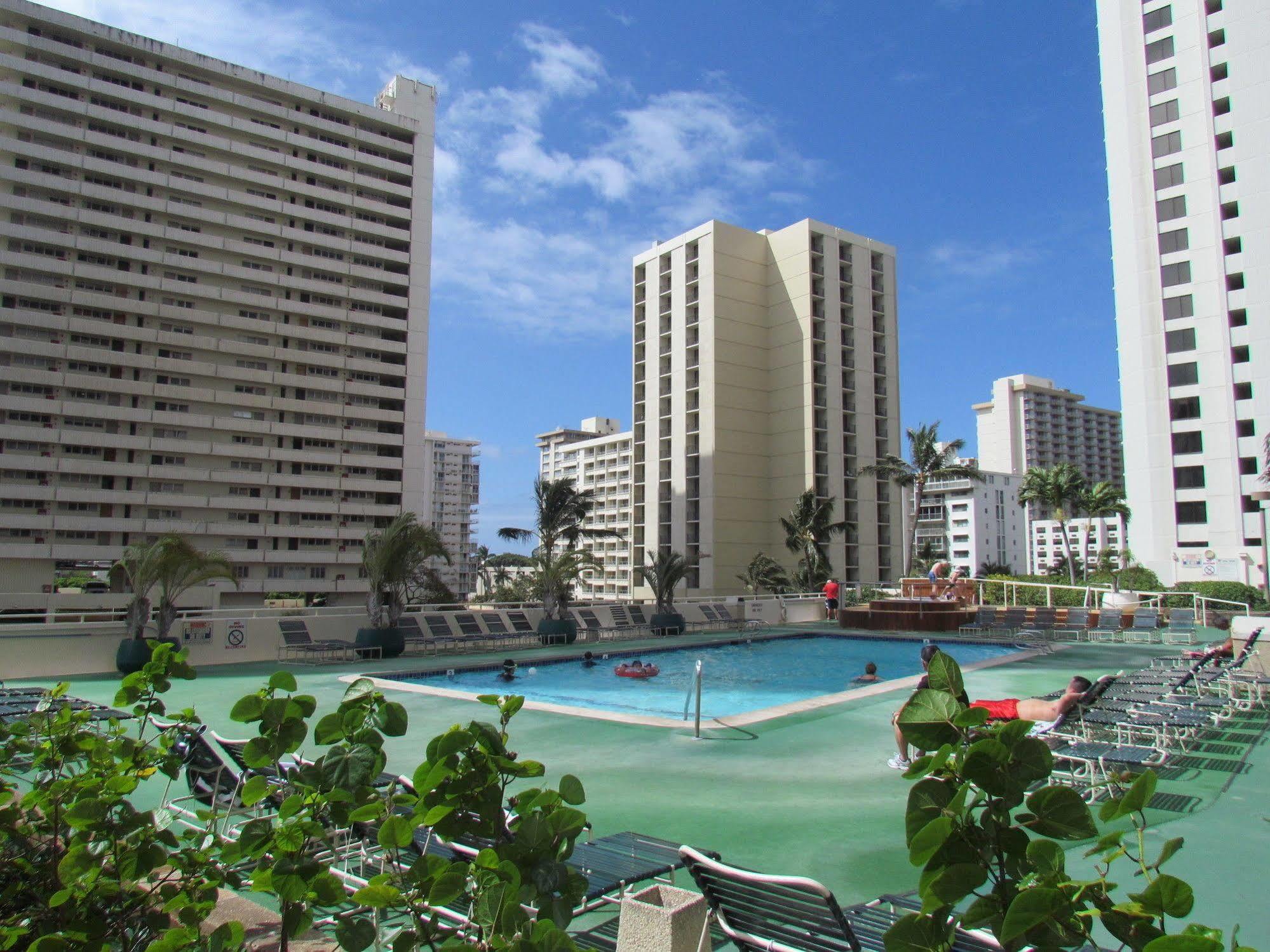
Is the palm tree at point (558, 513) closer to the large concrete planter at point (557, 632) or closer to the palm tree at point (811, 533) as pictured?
the large concrete planter at point (557, 632)

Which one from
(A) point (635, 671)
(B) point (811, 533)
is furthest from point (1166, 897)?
(B) point (811, 533)

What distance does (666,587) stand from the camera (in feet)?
78.9

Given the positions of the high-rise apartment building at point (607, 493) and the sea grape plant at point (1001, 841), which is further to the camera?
the high-rise apartment building at point (607, 493)

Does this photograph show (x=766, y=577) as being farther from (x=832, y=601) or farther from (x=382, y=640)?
(x=382, y=640)

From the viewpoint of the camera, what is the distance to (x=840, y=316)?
58969 mm

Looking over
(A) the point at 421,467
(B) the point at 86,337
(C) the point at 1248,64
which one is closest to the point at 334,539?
(A) the point at 421,467

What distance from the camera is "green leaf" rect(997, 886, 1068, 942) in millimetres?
1256

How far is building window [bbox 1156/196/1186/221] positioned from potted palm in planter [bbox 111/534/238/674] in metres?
50.6

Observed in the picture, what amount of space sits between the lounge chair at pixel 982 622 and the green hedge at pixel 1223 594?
10.9 meters

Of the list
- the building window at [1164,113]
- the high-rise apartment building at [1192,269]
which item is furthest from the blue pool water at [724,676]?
the building window at [1164,113]

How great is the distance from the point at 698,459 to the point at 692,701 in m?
44.5

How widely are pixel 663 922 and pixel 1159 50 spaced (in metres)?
58.6

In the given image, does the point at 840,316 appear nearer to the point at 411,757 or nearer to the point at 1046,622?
the point at 1046,622

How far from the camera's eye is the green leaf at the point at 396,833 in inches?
76.7
